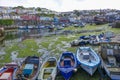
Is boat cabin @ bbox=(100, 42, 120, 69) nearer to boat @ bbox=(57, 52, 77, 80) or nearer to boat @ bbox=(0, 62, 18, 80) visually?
boat @ bbox=(57, 52, 77, 80)

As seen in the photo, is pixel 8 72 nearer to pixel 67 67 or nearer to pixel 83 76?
pixel 67 67

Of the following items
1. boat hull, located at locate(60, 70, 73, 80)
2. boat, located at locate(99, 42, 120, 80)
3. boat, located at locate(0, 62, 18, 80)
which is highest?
boat, located at locate(99, 42, 120, 80)

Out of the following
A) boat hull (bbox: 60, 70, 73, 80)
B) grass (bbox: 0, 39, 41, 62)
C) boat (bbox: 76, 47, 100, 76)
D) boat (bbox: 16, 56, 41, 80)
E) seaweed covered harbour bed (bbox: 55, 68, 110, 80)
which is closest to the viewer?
boat (bbox: 16, 56, 41, 80)

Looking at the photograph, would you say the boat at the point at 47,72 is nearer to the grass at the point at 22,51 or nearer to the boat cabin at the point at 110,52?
the boat cabin at the point at 110,52

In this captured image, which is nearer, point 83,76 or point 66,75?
point 66,75

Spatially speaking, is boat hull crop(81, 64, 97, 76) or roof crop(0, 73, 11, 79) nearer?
roof crop(0, 73, 11, 79)

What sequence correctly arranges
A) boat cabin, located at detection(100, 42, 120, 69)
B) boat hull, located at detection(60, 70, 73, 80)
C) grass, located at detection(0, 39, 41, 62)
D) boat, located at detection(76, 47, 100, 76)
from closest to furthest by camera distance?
boat hull, located at detection(60, 70, 73, 80) < boat, located at detection(76, 47, 100, 76) < boat cabin, located at detection(100, 42, 120, 69) < grass, located at detection(0, 39, 41, 62)

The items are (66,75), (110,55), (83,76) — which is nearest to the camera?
(66,75)

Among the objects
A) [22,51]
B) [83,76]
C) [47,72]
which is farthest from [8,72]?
[22,51]

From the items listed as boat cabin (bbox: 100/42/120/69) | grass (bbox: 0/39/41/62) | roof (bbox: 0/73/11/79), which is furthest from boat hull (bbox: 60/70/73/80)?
grass (bbox: 0/39/41/62)

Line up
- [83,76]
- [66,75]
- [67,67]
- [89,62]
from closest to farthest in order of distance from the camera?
1. [66,75]
2. [67,67]
3. [83,76]
4. [89,62]

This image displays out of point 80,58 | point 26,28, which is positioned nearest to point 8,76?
point 80,58

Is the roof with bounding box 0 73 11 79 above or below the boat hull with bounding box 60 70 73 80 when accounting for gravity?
above
